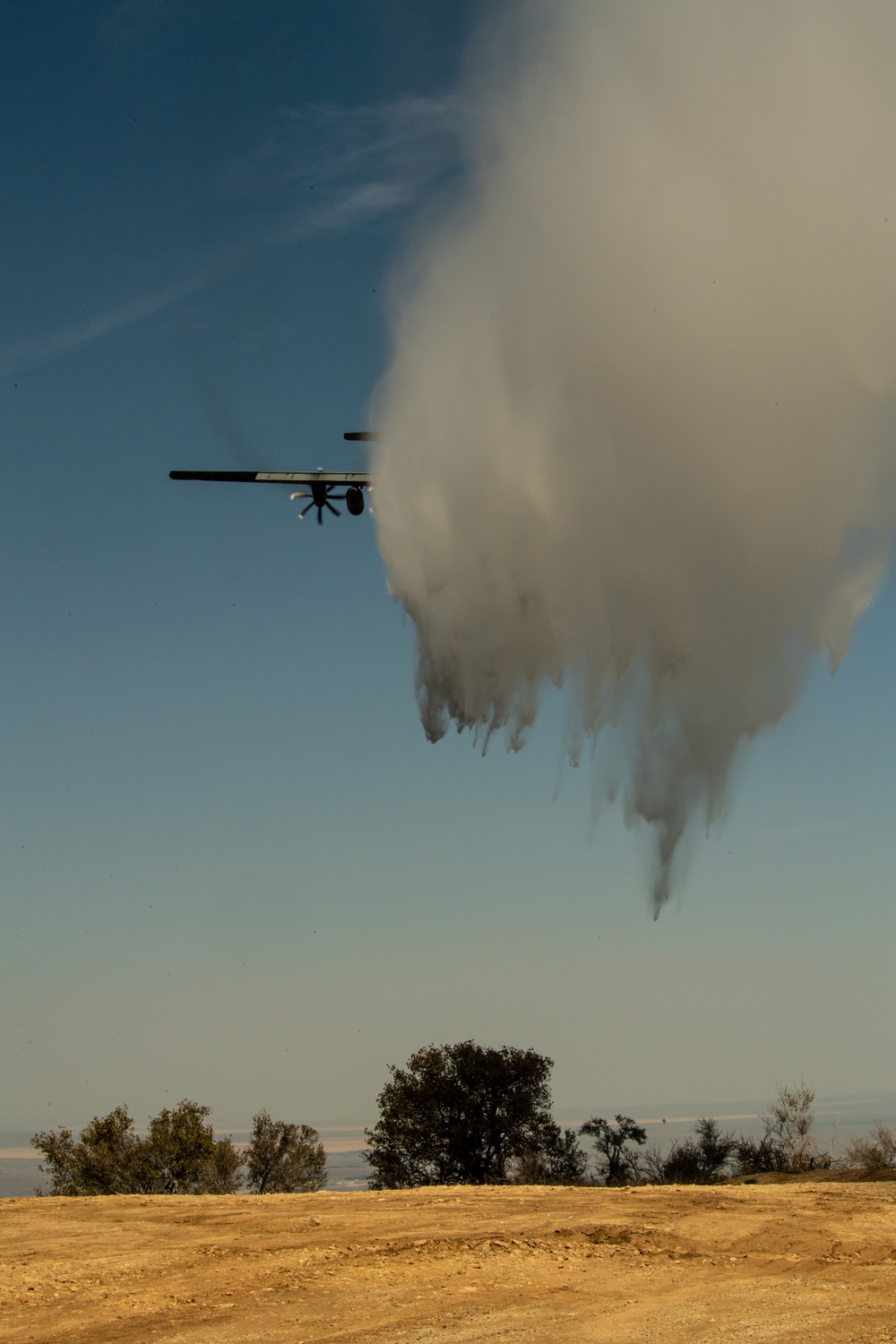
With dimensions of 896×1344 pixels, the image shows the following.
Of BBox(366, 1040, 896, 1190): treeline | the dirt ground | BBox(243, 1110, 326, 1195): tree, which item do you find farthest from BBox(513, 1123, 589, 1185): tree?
the dirt ground

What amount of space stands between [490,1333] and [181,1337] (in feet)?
19.4

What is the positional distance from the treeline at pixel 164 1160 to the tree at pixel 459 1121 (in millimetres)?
6163

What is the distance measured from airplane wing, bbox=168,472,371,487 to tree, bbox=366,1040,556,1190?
4040cm

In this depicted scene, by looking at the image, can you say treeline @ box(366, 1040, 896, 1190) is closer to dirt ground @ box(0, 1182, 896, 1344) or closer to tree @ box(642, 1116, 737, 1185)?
tree @ box(642, 1116, 737, 1185)

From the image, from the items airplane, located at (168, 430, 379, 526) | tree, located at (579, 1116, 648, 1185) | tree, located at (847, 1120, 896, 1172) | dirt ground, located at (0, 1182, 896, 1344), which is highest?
airplane, located at (168, 430, 379, 526)

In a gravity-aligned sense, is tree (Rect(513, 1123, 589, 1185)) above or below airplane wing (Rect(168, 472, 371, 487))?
below

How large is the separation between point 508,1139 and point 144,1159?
21.8 meters

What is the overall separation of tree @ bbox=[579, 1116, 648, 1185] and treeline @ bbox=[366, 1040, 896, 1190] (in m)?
0.07

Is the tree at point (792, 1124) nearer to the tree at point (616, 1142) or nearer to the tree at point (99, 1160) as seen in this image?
the tree at point (616, 1142)

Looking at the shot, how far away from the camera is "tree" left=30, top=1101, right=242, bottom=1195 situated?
70.0 meters

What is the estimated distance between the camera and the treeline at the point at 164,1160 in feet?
230

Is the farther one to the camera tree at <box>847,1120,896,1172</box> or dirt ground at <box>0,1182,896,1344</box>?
tree at <box>847,1120,896,1172</box>

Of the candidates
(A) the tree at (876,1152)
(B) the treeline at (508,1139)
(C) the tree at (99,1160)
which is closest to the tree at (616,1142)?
(B) the treeline at (508,1139)

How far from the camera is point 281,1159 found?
76438 mm
